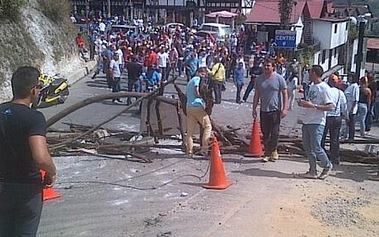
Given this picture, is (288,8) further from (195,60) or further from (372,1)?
(372,1)

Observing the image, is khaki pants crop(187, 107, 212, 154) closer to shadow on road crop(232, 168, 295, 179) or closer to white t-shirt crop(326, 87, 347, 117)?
shadow on road crop(232, 168, 295, 179)

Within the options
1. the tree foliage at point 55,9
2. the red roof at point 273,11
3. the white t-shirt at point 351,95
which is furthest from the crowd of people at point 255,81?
the red roof at point 273,11

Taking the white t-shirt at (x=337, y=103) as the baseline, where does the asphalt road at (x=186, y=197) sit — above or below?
below

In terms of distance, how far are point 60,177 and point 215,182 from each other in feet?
7.77

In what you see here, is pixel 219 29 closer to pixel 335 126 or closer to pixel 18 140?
pixel 335 126

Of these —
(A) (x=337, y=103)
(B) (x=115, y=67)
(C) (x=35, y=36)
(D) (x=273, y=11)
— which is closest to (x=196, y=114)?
(A) (x=337, y=103)

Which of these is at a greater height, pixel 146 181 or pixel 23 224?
pixel 23 224

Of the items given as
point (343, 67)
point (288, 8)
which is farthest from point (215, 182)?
point (343, 67)

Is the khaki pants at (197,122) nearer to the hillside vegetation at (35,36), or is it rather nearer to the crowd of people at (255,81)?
the crowd of people at (255,81)

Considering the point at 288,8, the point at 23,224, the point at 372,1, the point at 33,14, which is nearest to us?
the point at 23,224

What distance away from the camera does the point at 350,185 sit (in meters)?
7.62

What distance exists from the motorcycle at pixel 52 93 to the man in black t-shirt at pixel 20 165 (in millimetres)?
12735

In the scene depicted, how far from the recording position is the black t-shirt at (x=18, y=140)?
3.85 metres

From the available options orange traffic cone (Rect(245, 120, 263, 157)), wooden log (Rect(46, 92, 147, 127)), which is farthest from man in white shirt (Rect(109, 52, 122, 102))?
orange traffic cone (Rect(245, 120, 263, 157))
